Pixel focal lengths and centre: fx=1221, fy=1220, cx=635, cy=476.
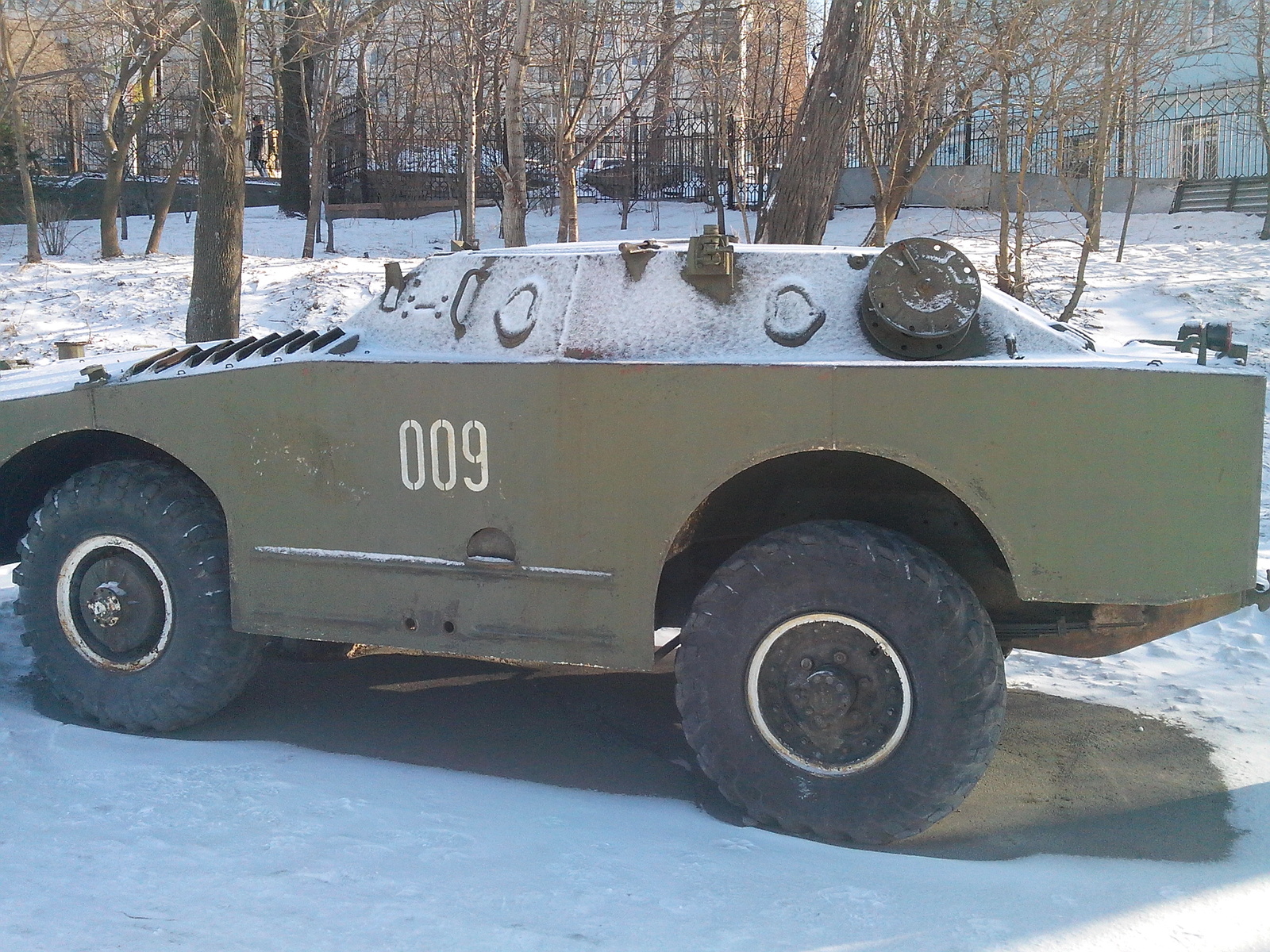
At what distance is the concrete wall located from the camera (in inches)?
800

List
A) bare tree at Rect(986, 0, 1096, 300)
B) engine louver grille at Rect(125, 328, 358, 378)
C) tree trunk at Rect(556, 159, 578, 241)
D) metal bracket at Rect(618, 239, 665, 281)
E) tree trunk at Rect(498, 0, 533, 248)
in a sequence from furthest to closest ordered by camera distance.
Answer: tree trunk at Rect(556, 159, 578, 241)
bare tree at Rect(986, 0, 1096, 300)
tree trunk at Rect(498, 0, 533, 248)
engine louver grille at Rect(125, 328, 358, 378)
metal bracket at Rect(618, 239, 665, 281)

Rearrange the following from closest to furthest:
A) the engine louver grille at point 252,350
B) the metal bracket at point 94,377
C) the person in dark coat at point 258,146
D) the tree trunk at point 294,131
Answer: the engine louver grille at point 252,350, the metal bracket at point 94,377, the tree trunk at point 294,131, the person in dark coat at point 258,146

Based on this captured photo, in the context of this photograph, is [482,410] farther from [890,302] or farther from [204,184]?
[204,184]

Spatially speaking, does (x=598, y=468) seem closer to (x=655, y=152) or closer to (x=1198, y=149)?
(x=655, y=152)

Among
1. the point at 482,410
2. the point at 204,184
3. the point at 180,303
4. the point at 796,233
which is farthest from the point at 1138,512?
the point at 180,303

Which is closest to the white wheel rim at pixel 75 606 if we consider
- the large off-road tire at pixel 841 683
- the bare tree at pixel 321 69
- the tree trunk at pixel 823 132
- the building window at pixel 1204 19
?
the large off-road tire at pixel 841 683

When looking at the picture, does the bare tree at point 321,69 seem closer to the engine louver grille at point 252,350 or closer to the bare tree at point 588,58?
the bare tree at point 588,58

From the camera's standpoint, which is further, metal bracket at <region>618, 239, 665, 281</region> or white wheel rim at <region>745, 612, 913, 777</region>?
metal bracket at <region>618, 239, 665, 281</region>

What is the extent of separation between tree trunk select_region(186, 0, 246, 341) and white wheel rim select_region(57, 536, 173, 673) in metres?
5.51

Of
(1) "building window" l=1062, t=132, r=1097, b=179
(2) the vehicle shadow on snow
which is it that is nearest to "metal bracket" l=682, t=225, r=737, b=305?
(2) the vehicle shadow on snow

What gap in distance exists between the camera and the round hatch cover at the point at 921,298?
12.5 feet

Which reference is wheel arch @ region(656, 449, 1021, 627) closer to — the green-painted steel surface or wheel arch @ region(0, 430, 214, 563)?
the green-painted steel surface

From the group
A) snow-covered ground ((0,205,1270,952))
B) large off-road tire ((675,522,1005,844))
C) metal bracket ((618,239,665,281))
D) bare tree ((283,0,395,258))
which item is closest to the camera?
snow-covered ground ((0,205,1270,952))

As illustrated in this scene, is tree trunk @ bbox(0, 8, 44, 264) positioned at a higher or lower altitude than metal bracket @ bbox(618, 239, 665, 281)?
higher
